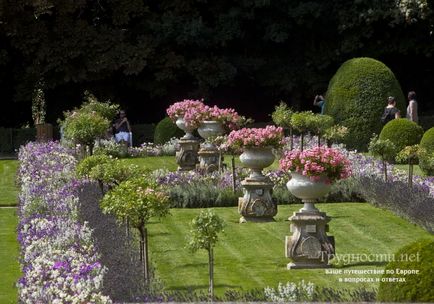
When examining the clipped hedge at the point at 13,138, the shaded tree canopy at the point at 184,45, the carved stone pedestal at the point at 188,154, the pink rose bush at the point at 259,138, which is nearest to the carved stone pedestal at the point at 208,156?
the carved stone pedestal at the point at 188,154

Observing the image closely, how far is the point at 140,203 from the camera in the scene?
12.4m

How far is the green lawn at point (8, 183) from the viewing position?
20.7 meters

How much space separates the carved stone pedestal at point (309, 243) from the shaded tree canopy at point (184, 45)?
21.0 metres

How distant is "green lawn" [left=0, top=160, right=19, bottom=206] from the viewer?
67.9 ft

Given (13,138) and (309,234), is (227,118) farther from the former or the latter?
(13,138)

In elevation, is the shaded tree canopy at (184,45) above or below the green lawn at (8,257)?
above

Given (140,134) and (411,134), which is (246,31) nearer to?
(140,134)

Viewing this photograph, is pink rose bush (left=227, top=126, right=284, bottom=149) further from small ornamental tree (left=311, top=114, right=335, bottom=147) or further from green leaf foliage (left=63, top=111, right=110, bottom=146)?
small ornamental tree (left=311, top=114, right=335, bottom=147)

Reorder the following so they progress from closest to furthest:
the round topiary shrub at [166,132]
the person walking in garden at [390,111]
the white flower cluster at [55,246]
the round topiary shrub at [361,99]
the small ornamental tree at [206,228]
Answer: the white flower cluster at [55,246]
the small ornamental tree at [206,228]
the person walking in garden at [390,111]
the round topiary shrub at [361,99]
the round topiary shrub at [166,132]

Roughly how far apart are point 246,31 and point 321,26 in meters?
2.43

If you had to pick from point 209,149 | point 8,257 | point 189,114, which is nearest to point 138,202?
point 8,257

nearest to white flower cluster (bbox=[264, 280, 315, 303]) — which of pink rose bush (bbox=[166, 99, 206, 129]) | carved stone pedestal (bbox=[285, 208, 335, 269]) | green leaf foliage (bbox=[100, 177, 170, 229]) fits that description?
green leaf foliage (bbox=[100, 177, 170, 229])

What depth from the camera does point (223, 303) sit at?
991 cm

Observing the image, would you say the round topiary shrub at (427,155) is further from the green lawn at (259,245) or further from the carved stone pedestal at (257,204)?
→ the carved stone pedestal at (257,204)
